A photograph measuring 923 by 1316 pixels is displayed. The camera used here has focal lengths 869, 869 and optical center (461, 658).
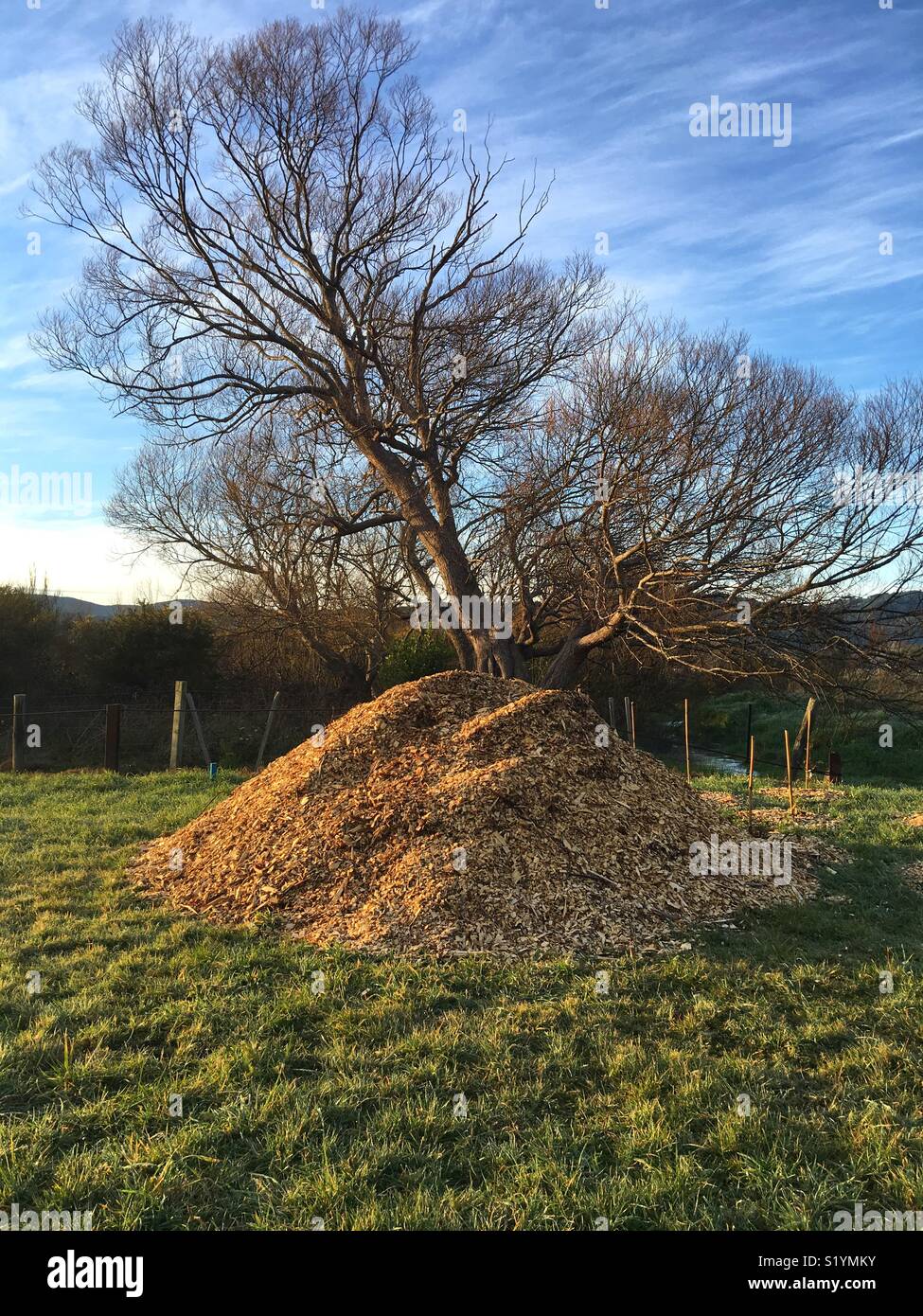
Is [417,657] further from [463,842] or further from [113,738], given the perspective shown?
[463,842]

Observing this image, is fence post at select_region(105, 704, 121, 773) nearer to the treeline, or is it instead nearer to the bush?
the bush

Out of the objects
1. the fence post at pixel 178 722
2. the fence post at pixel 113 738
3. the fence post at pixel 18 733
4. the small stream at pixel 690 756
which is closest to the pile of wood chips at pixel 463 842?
the fence post at pixel 113 738

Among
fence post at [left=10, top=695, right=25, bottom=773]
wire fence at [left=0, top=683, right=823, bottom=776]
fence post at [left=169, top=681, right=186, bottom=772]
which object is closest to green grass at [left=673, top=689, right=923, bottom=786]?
wire fence at [left=0, top=683, right=823, bottom=776]

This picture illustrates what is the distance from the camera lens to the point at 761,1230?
2.42 meters

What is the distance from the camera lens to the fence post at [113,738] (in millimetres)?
12117

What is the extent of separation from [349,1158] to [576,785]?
390 centimetres

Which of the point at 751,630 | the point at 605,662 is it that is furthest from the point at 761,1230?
the point at 605,662

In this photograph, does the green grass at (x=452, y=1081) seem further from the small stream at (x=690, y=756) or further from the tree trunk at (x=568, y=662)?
the small stream at (x=690, y=756)

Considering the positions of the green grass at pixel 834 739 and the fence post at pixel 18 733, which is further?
the green grass at pixel 834 739

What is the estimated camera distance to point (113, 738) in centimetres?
1226

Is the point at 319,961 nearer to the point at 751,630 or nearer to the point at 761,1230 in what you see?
the point at 761,1230

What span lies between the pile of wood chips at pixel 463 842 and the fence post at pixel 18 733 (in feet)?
20.2

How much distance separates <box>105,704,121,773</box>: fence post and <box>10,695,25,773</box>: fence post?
4.18ft

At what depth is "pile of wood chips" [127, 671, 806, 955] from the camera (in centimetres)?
509
